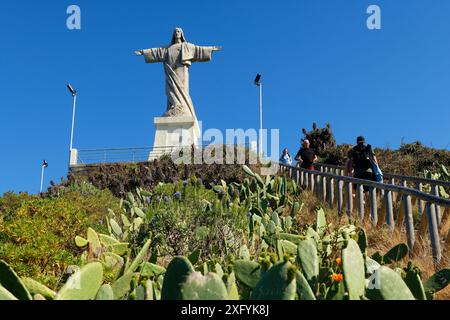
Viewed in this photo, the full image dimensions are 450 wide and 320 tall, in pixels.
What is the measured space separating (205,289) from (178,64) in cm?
2345

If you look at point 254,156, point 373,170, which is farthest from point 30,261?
point 254,156

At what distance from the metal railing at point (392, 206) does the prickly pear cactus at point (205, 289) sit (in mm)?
3525

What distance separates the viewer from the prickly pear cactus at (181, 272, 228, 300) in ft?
4.40

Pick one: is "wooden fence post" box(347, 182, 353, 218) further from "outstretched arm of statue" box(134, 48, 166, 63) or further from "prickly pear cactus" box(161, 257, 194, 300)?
"outstretched arm of statue" box(134, 48, 166, 63)

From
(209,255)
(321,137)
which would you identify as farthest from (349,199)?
(321,137)

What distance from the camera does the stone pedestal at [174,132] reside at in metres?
22.0

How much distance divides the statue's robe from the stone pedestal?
2.82ft

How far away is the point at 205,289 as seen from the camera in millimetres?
1350

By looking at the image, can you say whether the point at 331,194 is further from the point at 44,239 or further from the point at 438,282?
the point at 438,282

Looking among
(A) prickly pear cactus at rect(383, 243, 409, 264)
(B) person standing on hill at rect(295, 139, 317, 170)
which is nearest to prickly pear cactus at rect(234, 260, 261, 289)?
(A) prickly pear cactus at rect(383, 243, 409, 264)
